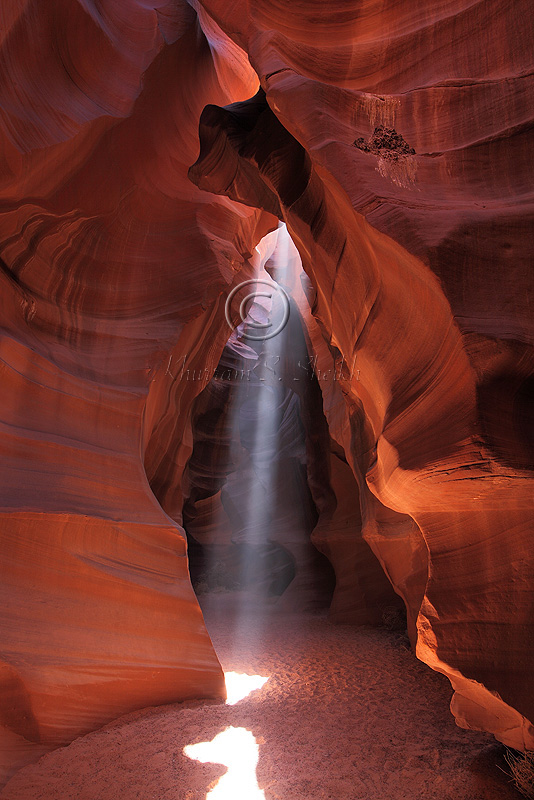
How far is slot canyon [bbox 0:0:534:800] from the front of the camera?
3287mm

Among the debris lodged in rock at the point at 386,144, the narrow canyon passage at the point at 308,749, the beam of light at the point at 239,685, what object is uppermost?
the debris lodged in rock at the point at 386,144

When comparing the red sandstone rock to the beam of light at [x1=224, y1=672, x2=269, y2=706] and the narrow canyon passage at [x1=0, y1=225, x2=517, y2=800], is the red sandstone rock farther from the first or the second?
the beam of light at [x1=224, y1=672, x2=269, y2=706]

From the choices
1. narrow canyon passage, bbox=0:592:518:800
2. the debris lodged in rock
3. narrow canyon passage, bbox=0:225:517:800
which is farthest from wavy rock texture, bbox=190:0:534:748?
narrow canyon passage, bbox=0:225:517:800

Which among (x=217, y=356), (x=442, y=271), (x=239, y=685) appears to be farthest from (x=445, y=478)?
(x=217, y=356)

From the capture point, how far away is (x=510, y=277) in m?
3.18

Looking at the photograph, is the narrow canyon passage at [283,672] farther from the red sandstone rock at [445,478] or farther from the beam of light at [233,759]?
the red sandstone rock at [445,478]

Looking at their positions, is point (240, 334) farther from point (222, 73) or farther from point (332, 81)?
point (332, 81)

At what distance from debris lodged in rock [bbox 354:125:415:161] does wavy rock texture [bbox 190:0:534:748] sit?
0.5 inches

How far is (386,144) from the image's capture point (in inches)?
151

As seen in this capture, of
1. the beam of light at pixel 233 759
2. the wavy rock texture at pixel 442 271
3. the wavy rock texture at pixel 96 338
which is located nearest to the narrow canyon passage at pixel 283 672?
the beam of light at pixel 233 759

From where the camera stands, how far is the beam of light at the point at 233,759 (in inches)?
151

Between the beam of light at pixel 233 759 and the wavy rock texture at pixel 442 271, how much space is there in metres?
1.69

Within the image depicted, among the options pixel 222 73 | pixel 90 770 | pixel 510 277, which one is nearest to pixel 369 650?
pixel 90 770

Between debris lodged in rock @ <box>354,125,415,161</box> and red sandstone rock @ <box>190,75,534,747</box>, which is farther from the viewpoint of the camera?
debris lodged in rock @ <box>354,125,415,161</box>
